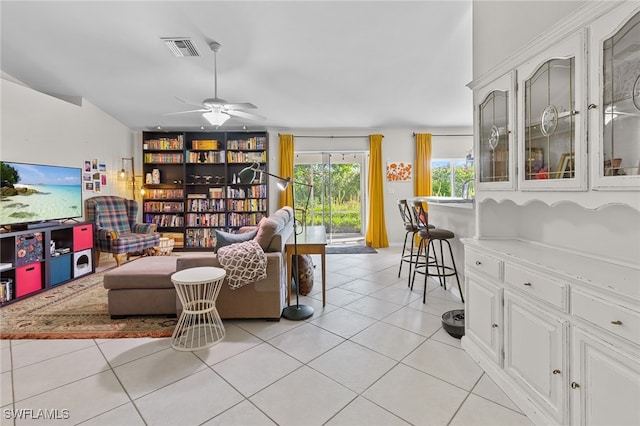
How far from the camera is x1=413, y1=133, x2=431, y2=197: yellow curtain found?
6.57 meters

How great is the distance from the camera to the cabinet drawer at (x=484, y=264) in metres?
1.90

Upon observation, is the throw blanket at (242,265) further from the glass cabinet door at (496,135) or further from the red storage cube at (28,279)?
the red storage cube at (28,279)

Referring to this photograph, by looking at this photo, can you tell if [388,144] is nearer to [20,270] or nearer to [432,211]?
[432,211]

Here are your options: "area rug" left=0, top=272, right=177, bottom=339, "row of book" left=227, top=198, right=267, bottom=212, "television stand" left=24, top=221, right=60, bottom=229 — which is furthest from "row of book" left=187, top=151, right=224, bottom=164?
"area rug" left=0, top=272, right=177, bottom=339

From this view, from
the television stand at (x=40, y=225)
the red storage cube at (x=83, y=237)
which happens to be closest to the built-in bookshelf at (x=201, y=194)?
the red storage cube at (x=83, y=237)

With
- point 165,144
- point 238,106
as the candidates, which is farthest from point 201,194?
point 238,106

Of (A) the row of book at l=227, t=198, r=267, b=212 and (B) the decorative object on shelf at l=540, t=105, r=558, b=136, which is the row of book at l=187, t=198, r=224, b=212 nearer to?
(A) the row of book at l=227, t=198, r=267, b=212

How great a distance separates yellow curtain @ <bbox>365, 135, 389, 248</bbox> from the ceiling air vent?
408cm

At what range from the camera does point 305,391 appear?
5.98 ft

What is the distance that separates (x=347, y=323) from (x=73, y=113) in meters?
5.05

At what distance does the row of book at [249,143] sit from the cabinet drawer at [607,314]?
5801 millimetres

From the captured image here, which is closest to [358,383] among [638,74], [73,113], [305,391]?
[305,391]

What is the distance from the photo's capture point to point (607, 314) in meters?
1.20

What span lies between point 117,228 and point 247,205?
7.62ft
